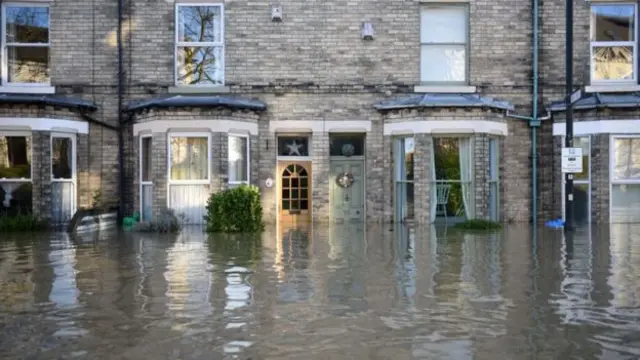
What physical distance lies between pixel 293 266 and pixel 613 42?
13.3m

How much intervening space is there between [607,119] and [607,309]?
1231 cm

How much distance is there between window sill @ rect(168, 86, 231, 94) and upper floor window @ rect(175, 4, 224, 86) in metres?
0.18

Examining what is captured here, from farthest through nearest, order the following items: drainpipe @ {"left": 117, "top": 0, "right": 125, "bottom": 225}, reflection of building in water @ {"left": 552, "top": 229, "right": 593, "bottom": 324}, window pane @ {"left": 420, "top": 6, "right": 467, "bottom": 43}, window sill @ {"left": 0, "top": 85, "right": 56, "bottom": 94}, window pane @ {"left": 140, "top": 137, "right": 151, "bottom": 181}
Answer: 1. window pane @ {"left": 420, "top": 6, "right": 467, "bottom": 43}
2. drainpipe @ {"left": 117, "top": 0, "right": 125, "bottom": 225}
3. window sill @ {"left": 0, "top": 85, "right": 56, "bottom": 94}
4. window pane @ {"left": 140, "top": 137, "right": 151, "bottom": 181}
5. reflection of building in water @ {"left": 552, "top": 229, "right": 593, "bottom": 324}

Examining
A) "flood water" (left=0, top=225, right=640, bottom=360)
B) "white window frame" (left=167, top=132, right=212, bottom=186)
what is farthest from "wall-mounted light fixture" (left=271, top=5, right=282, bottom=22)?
"flood water" (left=0, top=225, right=640, bottom=360)

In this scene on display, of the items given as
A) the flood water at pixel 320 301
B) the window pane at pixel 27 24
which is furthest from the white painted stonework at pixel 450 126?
the window pane at pixel 27 24

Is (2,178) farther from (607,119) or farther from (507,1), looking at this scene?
(607,119)

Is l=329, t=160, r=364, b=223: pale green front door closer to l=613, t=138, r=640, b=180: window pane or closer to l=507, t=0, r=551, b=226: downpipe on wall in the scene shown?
l=507, t=0, r=551, b=226: downpipe on wall

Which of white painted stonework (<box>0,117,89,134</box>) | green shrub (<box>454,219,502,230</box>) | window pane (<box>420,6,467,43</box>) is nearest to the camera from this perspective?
green shrub (<box>454,219,502,230</box>)

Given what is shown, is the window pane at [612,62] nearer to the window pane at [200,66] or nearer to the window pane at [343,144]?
the window pane at [343,144]

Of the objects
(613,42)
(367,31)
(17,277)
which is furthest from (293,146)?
(17,277)

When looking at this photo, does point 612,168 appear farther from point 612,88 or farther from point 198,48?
point 198,48

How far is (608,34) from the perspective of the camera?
65.5ft


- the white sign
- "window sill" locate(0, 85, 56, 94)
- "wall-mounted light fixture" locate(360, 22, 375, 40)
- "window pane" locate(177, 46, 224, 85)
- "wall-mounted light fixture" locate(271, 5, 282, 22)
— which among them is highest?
"wall-mounted light fixture" locate(271, 5, 282, 22)

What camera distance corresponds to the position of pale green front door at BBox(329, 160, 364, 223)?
66.1 ft
